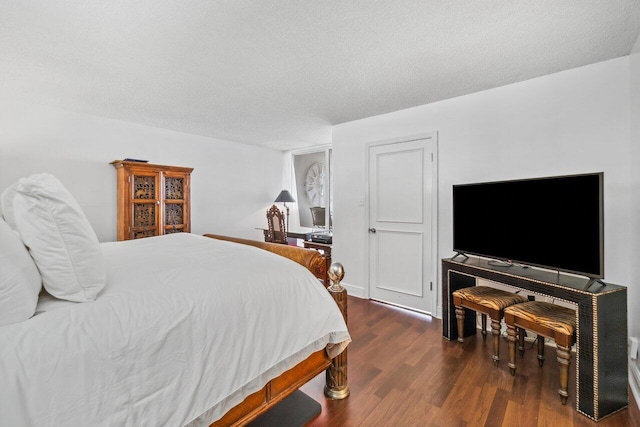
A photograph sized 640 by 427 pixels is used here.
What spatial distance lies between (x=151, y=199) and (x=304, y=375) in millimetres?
3124

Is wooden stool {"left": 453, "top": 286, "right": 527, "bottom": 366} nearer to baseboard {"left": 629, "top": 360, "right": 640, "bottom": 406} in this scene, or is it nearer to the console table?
the console table

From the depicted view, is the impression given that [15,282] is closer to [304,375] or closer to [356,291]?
[304,375]

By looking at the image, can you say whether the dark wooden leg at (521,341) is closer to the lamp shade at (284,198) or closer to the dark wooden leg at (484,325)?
the dark wooden leg at (484,325)

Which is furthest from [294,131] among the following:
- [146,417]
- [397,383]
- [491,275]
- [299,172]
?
[146,417]

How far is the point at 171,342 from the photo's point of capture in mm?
1038

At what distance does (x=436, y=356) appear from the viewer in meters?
2.32

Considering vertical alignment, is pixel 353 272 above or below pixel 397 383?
above

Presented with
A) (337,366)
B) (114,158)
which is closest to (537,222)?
(337,366)

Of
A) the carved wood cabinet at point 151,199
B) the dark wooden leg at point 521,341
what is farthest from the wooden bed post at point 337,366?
the carved wood cabinet at point 151,199

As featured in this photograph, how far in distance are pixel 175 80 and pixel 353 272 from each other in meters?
2.91

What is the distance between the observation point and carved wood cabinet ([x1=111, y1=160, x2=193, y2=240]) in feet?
11.5

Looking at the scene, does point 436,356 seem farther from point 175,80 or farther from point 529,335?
point 175,80

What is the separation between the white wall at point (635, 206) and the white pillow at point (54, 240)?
10.3 feet

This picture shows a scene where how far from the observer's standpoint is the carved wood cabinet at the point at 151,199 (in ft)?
11.5
